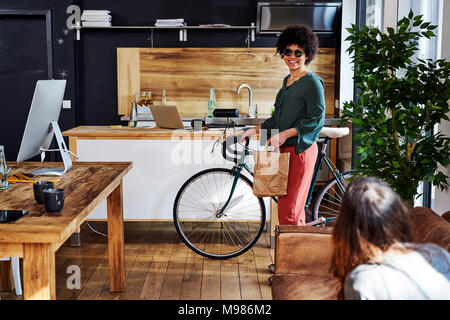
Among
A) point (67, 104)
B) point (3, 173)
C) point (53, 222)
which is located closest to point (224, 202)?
point (3, 173)

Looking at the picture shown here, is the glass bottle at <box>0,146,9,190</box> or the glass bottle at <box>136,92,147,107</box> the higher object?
the glass bottle at <box>136,92,147,107</box>

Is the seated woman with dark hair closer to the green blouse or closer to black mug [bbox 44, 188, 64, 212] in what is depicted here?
black mug [bbox 44, 188, 64, 212]

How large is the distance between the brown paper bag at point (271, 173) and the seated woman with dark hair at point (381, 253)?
1672 mm

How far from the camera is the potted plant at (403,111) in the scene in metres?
2.78

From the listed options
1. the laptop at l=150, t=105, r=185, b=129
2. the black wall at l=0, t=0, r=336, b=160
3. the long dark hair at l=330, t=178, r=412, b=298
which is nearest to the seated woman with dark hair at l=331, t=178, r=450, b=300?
the long dark hair at l=330, t=178, r=412, b=298

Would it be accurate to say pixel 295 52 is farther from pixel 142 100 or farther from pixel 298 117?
pixel 142 100

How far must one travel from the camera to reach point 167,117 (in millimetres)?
4363

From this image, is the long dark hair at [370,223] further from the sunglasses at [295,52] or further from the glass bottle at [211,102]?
the glass bottle at [211,102]

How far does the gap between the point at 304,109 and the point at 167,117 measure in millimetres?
1420

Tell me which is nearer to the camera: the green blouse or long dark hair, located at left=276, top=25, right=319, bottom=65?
the green blouse

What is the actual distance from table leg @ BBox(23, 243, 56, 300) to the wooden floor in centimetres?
133

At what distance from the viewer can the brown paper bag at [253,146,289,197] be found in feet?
10.6

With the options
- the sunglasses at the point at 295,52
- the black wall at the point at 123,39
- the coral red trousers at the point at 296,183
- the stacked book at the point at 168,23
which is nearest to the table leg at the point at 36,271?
the coral red trousers at the point at 296,183
